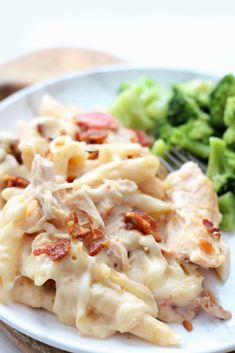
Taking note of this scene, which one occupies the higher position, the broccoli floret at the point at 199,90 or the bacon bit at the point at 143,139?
the broccoli floret at the point at 199,90

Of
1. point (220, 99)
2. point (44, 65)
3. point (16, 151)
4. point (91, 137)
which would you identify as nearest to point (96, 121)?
point (91, 137)

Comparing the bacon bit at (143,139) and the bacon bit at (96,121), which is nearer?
the bacon bit at (96,121)

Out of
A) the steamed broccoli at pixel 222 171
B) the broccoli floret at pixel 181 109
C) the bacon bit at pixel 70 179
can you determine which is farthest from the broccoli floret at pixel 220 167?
the bacon bit at pixel 70 179

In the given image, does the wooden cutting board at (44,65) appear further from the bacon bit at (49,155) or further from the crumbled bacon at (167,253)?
the crumbled bacon at (167,253)

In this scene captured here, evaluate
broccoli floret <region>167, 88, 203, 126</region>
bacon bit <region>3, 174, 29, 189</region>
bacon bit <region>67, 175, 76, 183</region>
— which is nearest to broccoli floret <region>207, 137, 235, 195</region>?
broccoli floret <region>167, 88, 203, 126</region>

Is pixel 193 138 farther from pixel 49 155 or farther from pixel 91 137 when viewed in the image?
pixel 49 155

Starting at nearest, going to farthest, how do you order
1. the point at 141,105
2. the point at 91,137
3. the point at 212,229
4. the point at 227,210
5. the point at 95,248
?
1. the point at 95,248
2. the point at 212,229
3. the point at 227,210
4. the point at 91,137
5. the point at 141,105
